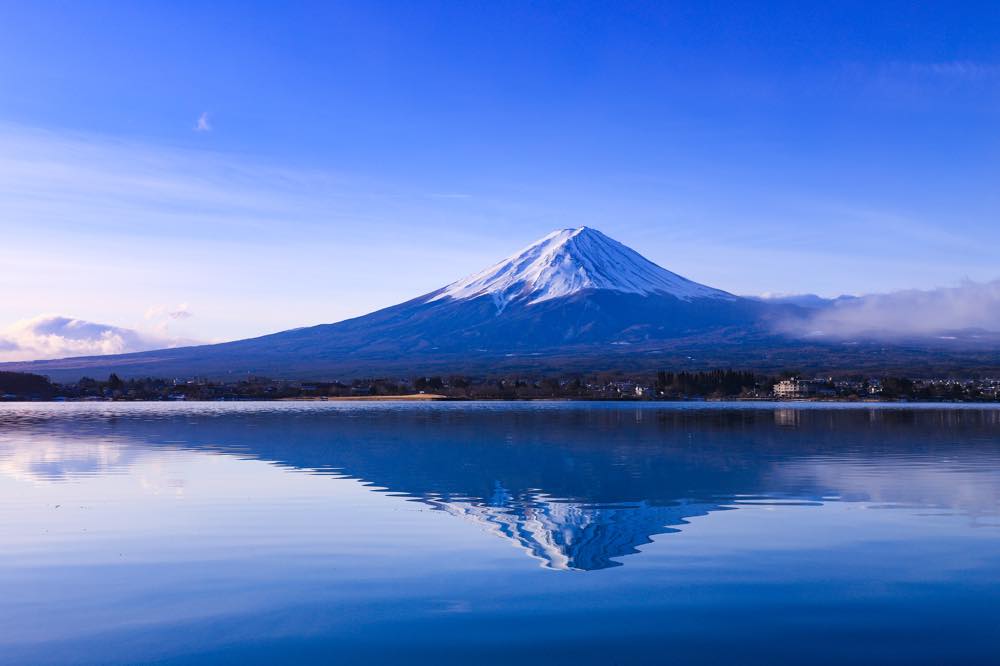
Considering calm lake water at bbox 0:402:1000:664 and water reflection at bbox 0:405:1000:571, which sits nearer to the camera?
calm lake water at bbox 0:402:1000:664

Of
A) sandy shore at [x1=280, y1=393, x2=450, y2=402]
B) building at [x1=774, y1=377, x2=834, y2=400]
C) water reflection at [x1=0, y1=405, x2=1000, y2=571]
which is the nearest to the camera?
water reflection at [x1=0, y1=405, x2=1000, y2=571]

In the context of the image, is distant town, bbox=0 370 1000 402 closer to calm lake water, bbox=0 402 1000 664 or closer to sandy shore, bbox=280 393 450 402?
sandy shore, bbox=280 393 450 402

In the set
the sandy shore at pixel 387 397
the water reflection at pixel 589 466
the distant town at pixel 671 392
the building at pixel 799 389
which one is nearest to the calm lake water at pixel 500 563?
the water reflection at pixel 589 466

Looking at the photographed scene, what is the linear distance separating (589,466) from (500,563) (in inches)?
758

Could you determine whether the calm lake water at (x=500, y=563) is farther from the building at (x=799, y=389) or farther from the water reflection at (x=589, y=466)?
the building at (x=799, y=389)

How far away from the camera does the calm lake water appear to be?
1227 centimetres

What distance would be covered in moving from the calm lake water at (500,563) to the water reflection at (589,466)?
0.19 meters

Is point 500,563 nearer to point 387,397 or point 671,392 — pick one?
point 387,397

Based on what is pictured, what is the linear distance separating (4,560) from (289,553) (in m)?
5.14

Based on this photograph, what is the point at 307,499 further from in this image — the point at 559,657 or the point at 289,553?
the point at 559,657

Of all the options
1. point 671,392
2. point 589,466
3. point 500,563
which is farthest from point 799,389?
point 500,563

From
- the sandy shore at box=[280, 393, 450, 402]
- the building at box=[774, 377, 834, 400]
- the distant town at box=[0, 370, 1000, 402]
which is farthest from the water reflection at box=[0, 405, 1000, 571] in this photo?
the building at box=[774, 377, 834, 400]

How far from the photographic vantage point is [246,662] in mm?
11547

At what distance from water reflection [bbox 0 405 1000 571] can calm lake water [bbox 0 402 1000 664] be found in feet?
0.62
